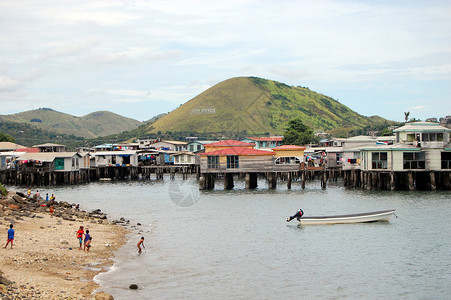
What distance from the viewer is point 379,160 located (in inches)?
2635

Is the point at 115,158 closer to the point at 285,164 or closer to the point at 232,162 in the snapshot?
the point at 232,162

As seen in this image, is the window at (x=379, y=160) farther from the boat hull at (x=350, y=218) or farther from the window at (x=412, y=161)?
the boat hull at (x=350, y=218)

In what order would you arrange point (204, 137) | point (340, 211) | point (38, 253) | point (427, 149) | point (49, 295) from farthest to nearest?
point (204, 137), point (427, 149), point (340, 211), point (38, 253), point (49, 295)

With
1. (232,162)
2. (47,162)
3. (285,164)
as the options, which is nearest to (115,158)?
(47,162)

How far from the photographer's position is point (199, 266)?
3212 cm

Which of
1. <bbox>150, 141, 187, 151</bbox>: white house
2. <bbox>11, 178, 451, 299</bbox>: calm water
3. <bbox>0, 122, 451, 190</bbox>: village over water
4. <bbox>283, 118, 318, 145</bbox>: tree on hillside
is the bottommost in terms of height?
<bbox>11, 178, 451, 299</bbox>: calm water

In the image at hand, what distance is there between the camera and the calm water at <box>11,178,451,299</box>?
2758cm

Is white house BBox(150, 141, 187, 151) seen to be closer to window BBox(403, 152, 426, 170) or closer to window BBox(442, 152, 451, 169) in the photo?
window BBox(403, 152, 426, 170)

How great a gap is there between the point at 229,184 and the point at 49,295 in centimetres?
5564

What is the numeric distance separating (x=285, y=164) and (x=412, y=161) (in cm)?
1596

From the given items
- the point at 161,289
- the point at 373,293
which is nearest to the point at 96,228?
the point at 161,289

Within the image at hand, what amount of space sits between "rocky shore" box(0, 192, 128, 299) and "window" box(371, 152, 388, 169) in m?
33.6

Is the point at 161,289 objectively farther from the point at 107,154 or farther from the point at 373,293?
the point at 107,154

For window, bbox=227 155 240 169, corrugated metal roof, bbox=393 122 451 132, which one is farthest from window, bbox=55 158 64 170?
corrugated metal roof, bbox=393 122 451 132
